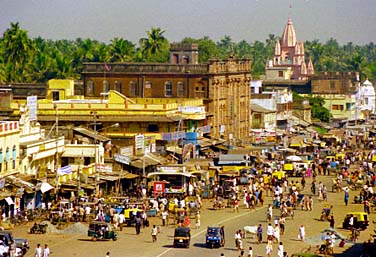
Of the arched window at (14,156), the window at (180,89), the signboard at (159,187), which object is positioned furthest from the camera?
the window at (180,89)

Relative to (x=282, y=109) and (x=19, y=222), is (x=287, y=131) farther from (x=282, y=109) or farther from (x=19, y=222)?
(x=19, y=222)

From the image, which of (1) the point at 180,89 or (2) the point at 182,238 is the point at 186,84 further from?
(2) the point at 182,238

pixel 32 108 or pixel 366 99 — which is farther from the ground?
pixel 32 108

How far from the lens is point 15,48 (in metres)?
134

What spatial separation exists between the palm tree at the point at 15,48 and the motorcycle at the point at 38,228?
84.0 metres

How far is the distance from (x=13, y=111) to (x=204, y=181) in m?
18.0

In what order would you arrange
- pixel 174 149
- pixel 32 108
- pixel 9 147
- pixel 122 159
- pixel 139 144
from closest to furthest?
pixel 9 147 < pixel 32 108 < pixel 122 159 < pixel 139 144 < pixel 174 149

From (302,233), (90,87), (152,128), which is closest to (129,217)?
(302,233)

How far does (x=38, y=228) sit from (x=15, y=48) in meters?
85.7

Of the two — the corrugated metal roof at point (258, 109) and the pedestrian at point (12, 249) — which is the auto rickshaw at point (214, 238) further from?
the corrugated metal roof at point (258, 109)

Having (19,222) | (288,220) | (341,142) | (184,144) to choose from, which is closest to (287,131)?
(341,142)

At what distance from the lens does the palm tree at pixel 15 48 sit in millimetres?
132625

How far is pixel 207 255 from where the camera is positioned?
46.2 metres

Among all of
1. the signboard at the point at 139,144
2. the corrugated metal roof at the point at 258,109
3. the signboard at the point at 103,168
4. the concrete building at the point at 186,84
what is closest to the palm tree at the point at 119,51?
the corrugated metal roof at the point at 258,109
